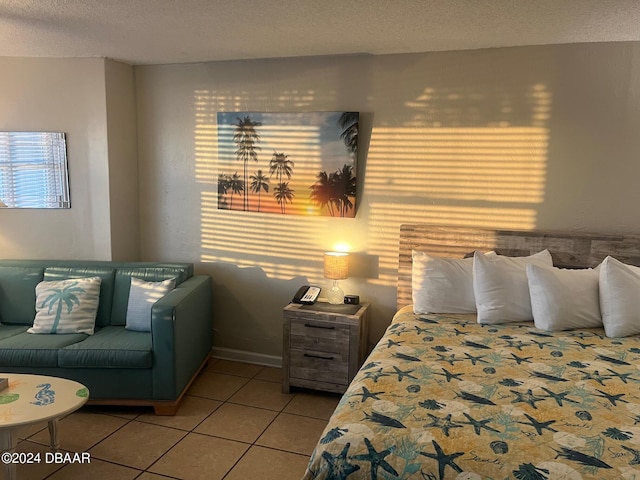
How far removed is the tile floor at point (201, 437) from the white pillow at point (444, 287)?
0.98 m

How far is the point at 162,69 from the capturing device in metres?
4.13

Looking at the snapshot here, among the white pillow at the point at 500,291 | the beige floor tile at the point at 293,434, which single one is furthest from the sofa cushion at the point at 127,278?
the white pillow at the point at 500,291

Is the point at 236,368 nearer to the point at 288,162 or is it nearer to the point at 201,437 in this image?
the point at 201,437

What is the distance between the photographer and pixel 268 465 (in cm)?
279

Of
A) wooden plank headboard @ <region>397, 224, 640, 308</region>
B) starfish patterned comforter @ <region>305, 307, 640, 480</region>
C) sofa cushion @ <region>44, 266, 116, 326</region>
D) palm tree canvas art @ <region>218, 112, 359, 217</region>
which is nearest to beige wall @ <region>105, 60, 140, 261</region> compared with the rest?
sofa cushion @ <region>44, 266, 116, 326</region>

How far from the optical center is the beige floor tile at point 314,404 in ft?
11.1

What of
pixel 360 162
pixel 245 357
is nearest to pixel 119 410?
pixel 245 357

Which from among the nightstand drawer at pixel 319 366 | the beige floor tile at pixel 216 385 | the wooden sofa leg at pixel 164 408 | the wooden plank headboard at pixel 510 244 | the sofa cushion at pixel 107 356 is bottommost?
the beige floor tile at pixel 216 385

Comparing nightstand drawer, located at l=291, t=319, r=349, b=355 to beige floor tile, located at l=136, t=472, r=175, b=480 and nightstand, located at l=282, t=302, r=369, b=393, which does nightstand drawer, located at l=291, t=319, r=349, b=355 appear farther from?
beige floor tile, located at l=136, t=472, r=175, b=480

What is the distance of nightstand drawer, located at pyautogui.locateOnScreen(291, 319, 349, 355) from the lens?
11.5 ft

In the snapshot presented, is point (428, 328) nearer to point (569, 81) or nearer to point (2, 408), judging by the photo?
point (569, 81)

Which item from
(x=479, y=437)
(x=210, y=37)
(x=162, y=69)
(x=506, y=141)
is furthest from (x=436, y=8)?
(x=162, y=69)

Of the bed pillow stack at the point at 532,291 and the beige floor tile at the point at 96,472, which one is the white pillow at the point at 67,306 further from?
the bed pillow stack at the point at 532,291

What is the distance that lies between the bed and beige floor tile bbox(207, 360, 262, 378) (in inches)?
57.5
